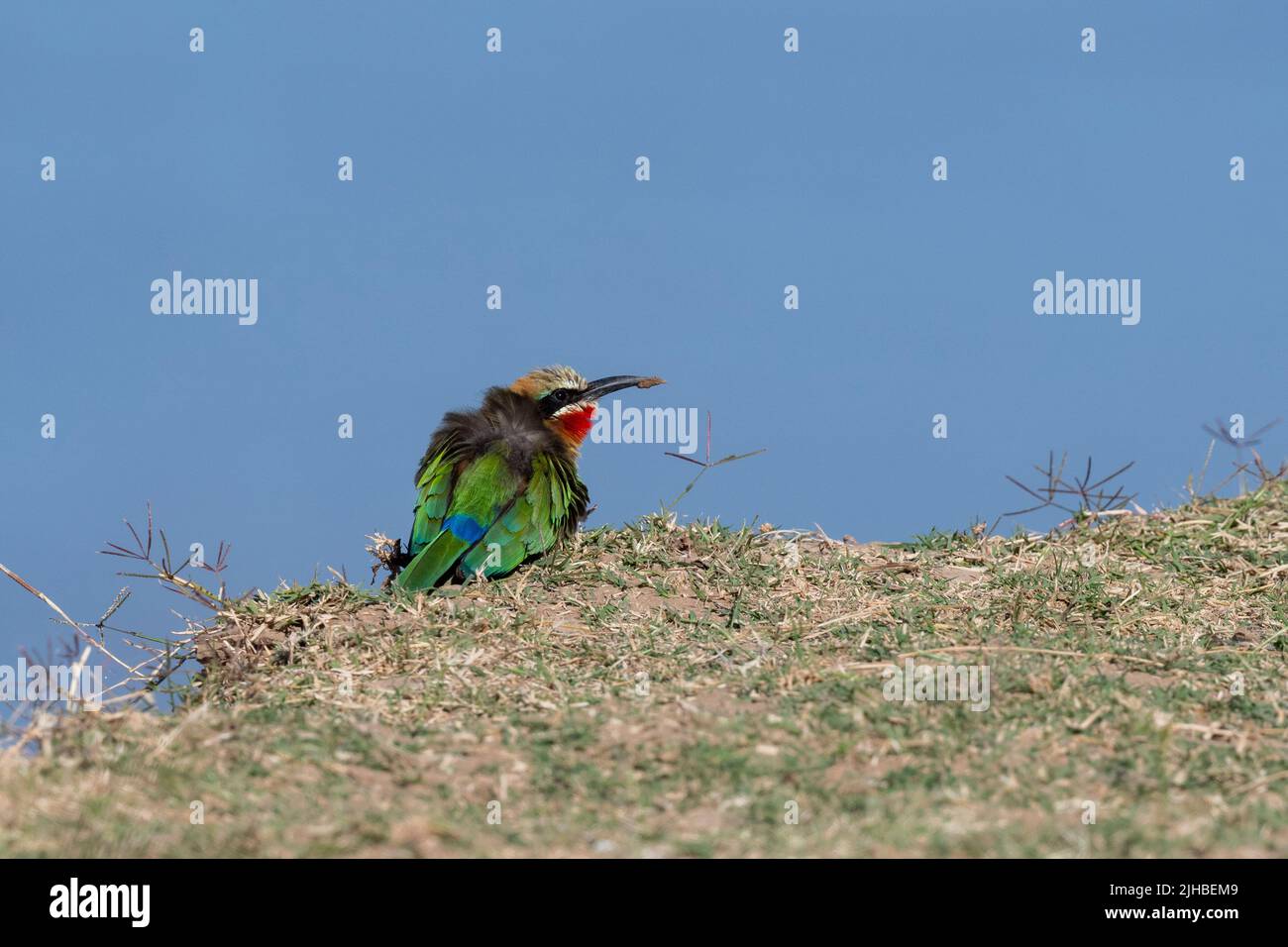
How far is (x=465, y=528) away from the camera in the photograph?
289 inches

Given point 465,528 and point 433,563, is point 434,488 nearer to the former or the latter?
point 465,528

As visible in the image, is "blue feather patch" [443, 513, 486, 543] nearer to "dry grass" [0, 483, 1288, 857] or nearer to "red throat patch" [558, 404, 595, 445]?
"dry grass" [0, 483, 1288, 857]

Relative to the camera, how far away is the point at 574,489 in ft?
25.9

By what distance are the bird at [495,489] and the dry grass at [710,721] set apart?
229 millimetres

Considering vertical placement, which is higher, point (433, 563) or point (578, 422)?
point (578, 422)

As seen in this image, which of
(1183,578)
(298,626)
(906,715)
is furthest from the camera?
(1183,578)

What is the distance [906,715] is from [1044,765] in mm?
606

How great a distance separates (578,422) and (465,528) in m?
1.55

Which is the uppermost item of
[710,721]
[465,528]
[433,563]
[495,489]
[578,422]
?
[578,422]

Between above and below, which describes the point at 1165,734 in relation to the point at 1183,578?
below

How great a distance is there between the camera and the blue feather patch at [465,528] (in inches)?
289
